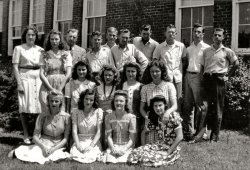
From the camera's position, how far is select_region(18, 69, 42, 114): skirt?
6.00 metres

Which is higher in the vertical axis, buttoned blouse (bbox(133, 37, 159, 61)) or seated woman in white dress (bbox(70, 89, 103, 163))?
buttoned blouse (bbox(133, 37, 159, 61))

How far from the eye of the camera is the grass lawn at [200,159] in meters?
4.82

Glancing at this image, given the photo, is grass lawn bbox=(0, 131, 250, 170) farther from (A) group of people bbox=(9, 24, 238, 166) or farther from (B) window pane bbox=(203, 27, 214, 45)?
(B) window pane bbox=(203, 27, 214, 45)

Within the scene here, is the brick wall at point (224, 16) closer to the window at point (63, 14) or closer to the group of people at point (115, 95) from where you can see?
the group of people at point (115, 95)

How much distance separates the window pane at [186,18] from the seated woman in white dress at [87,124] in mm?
4523

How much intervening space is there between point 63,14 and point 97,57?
647 cm

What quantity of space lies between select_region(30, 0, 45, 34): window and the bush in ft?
25.9

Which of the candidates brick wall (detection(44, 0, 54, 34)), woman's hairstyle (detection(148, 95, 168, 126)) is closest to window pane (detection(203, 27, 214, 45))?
woman's hairstyle (detection(148, 95, 168, 126))

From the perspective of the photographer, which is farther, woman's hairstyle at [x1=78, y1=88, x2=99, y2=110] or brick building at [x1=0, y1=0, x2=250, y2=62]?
brick building at [x1=0, y1=0, x2=250, y2=62]

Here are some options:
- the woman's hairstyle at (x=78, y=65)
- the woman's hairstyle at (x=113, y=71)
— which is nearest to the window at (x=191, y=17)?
the woman's hairstyle at (x=113, y=71)

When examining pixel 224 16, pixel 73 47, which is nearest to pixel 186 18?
pixel 224 16

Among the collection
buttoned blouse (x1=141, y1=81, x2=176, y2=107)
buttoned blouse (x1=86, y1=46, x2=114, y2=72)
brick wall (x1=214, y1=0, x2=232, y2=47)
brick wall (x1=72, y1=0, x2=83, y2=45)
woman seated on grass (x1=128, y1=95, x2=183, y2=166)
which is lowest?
woman seated on grass (x1=128, y1=95, x2=183, y2=166)

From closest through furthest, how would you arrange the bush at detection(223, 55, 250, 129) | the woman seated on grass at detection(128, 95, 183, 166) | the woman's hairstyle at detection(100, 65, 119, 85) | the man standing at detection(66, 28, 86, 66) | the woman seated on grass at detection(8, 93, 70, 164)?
the woman seated on grass at detection(128, 95, 183, 166)
the woman seated on grass at detection(8, 93, 70, 164)
the woman's hairstyle at detection(100, 65, 119, 85)
the man standing at detection(66, 28, 86, 66)
the bush at detection(223, 55, 250, 129)

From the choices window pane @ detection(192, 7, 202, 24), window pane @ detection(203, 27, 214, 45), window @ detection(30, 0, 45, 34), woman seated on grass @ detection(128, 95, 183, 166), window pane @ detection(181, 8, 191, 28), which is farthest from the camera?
window @ detection(30, 0, 45, 34)
